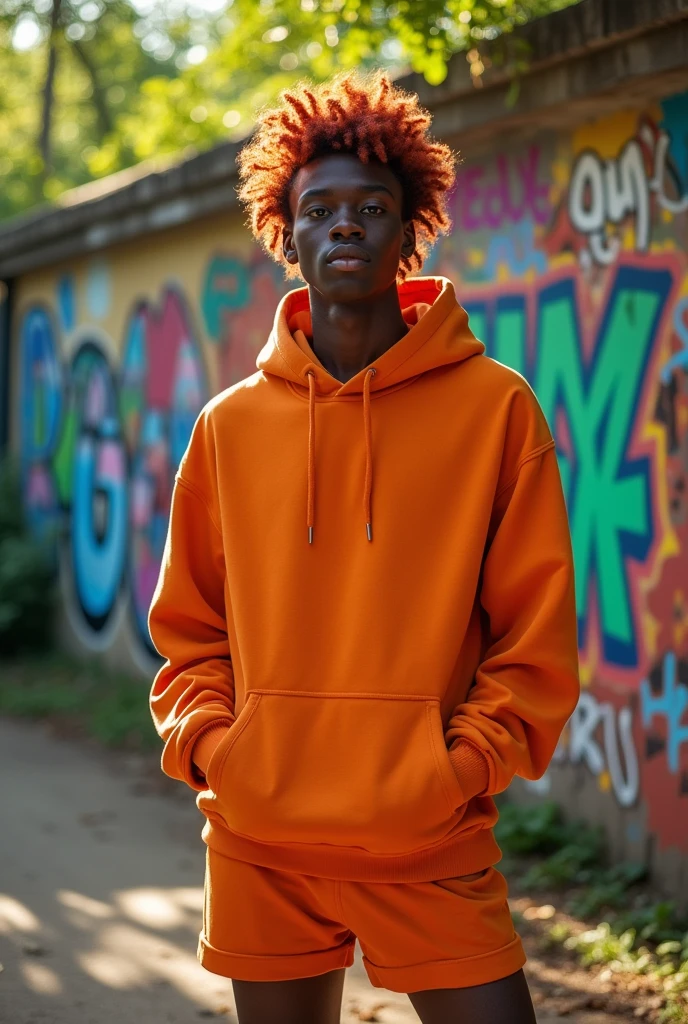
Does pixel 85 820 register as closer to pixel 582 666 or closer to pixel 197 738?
pixel 582 666

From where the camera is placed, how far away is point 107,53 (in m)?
25.3

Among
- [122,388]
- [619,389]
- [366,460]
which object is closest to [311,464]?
[366,460]

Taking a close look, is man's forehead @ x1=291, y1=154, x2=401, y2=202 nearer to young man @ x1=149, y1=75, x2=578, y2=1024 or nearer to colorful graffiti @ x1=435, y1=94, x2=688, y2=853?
young man @ x1=149, y1=75, x2=578, y2=1024

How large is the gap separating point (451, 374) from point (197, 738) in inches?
35.1

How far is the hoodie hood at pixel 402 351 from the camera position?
2621mm

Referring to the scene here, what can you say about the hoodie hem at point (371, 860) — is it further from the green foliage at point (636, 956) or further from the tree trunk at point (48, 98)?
the tree trunk at point (48, 98)

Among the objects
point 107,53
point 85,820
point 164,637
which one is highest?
point 107,53

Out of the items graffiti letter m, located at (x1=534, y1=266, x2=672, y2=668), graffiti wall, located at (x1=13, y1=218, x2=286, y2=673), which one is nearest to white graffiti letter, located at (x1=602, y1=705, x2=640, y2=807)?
graffiti letter m, located at (x1=534, y1=266, x2=672, y2=668)

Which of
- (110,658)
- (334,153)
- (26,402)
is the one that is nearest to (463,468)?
(334,153)

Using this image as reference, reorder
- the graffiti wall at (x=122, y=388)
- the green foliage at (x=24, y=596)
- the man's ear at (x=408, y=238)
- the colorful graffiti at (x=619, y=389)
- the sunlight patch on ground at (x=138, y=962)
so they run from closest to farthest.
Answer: the man's ear at (x=408, y=238), the sunlight patch on ground at (x=138, y=962), the colorful graffiti at (x=619, y=389), the graffiti wall at (x=122, y=388), the green foliage at (x=24, y=596)

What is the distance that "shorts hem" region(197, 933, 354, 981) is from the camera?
8.21 ft

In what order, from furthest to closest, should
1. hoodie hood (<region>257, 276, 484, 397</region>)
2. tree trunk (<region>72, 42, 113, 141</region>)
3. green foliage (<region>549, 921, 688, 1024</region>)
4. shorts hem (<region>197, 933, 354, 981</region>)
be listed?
tree trunk (<region>72, 42, 113, 141</region>), green foliage (<region>549, 921, 688, 1024</region>), hoodie hood (<region>257, 276, 484, 397</region>), shorts hem (<region>197, 933, 354, 981</region>)

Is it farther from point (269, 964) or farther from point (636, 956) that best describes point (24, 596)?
point (269, 964)

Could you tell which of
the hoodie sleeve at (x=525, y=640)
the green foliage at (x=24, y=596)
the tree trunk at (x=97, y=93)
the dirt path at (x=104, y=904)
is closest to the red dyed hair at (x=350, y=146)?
the hoodie sleeve at (x=525, y=640)
